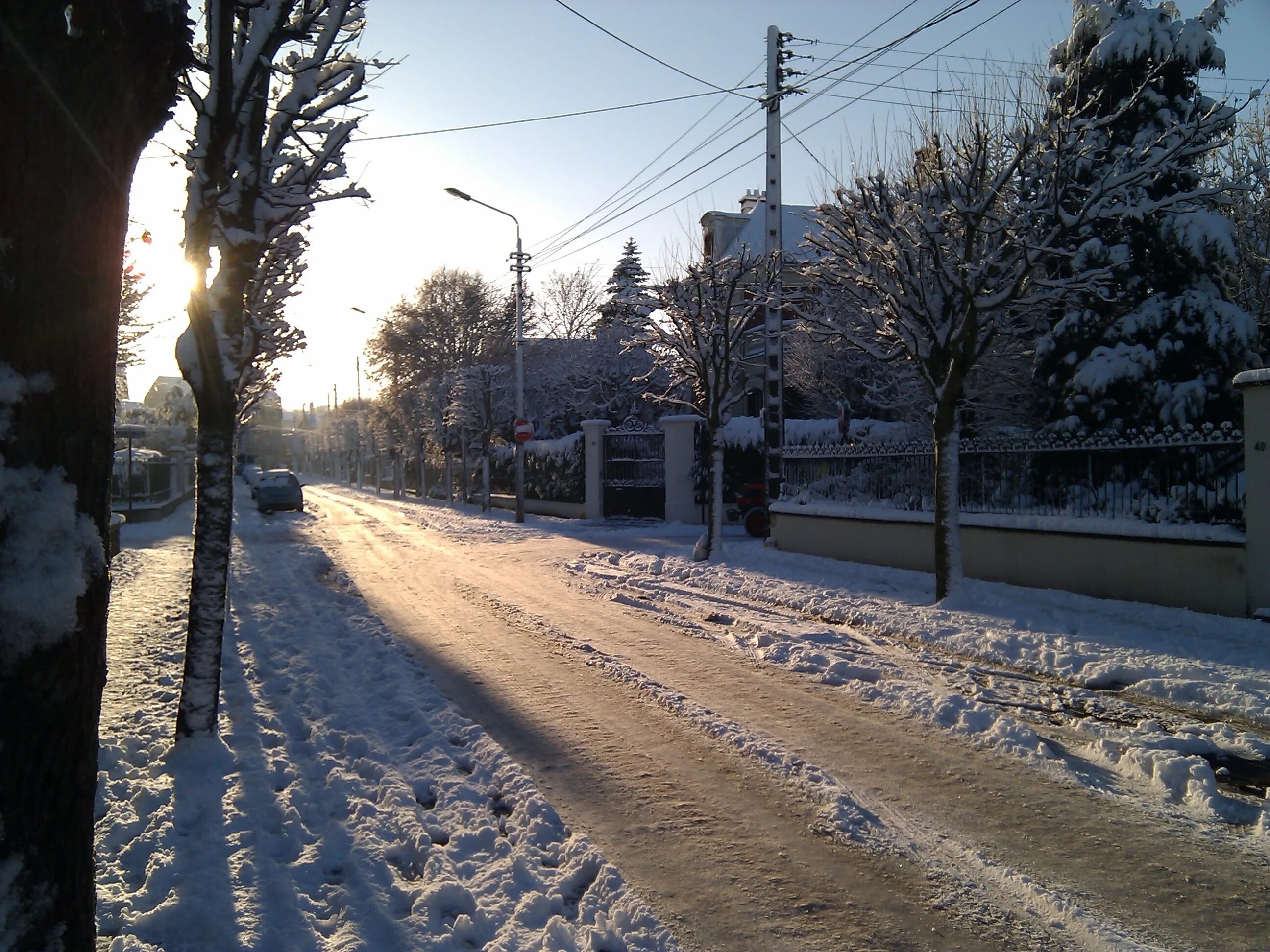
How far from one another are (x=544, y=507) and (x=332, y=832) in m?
29.9

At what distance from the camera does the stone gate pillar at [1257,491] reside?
→ 938 cm

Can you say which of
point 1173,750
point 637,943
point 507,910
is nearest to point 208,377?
point 507,910

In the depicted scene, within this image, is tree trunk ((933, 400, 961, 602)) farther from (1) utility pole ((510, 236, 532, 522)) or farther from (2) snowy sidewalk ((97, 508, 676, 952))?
(1) utility pole ((510, 236, 532, 522))

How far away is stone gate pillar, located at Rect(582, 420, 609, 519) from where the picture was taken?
1178 inches

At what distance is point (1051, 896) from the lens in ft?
13.9

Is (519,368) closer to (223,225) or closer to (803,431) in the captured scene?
(803,431)

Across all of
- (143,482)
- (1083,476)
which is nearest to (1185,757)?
(1083,476)

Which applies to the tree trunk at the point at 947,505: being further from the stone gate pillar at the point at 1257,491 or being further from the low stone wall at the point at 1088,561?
the stone gate pillar at the point at 1257,491

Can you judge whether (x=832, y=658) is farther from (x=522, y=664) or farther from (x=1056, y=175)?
(x=1056, y=175)

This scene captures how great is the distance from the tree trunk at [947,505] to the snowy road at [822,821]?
361 cm

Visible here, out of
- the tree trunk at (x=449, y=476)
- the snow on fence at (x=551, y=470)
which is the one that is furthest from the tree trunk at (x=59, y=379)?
the tree trunk at (x=449, y=476)

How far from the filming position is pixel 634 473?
98.1 feet

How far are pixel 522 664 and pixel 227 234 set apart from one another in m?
4.81

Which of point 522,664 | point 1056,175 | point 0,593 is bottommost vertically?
point 522,664
